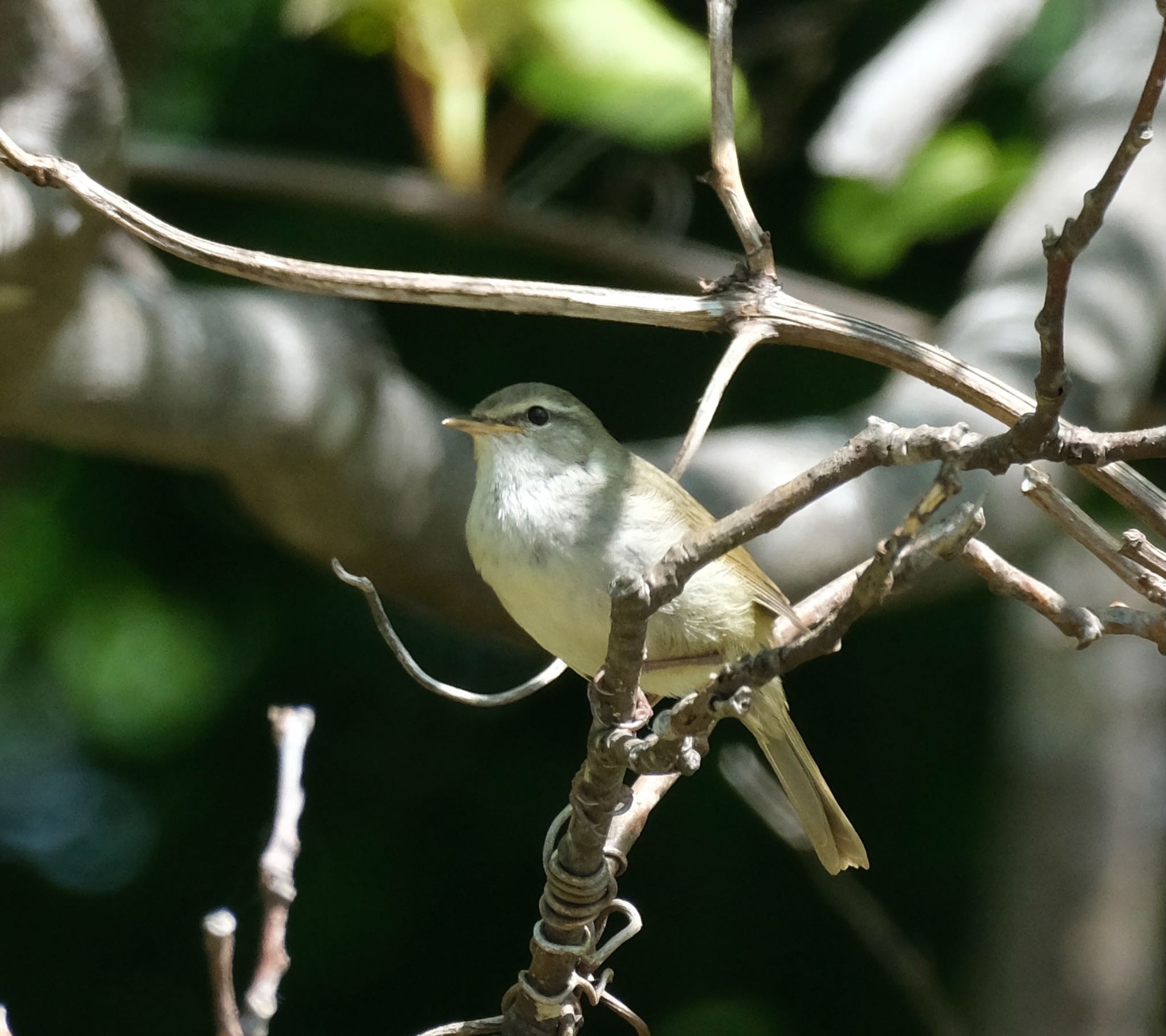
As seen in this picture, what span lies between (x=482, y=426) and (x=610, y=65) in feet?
2.39

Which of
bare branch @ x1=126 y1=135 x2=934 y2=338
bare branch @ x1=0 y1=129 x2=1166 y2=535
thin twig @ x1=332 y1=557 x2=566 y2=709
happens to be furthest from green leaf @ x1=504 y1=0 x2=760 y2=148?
bare branch @ x1=0 y1=129 x2=1166 y2=535

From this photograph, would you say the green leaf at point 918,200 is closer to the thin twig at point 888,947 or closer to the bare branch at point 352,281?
the thin twig at point 888,947

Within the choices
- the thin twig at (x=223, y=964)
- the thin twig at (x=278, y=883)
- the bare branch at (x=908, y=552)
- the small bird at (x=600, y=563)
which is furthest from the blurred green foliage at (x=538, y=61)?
the thin twig at (x=223, y=964)

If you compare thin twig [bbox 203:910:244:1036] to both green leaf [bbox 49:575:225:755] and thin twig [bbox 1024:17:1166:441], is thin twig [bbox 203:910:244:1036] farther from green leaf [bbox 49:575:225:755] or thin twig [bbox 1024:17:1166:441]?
green leaf [bbox 49:575:225:755]

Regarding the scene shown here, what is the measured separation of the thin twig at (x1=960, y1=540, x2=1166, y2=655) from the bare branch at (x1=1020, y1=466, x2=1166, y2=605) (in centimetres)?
2

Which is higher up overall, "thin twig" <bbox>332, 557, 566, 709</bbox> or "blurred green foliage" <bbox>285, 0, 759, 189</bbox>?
"blurred green foliage" <bbox>285, 0, 759, 189</bbox>

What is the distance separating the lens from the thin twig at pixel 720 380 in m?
1.18

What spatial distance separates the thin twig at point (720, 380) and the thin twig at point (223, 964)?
1.96ft

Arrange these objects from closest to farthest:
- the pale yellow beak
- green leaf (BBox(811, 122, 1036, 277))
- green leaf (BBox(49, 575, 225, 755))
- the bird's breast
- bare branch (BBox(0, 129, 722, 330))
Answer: bare branch (BBox(0, 129, 722, 330)) → the bird's breast → the pale yellow beak → green leaf (BBox(811, 122, 1036, 277)) → green leaf (BBox(49, 575, 225, 755))

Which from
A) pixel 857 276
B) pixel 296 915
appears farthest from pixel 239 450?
pixel 857 276

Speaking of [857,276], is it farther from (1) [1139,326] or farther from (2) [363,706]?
(2) [363,706]

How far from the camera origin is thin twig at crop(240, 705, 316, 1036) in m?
1.14

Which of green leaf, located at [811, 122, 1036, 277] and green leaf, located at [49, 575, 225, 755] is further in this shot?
green leaf, located at [49, 575, 225, 755]

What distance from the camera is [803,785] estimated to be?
7.93ft
